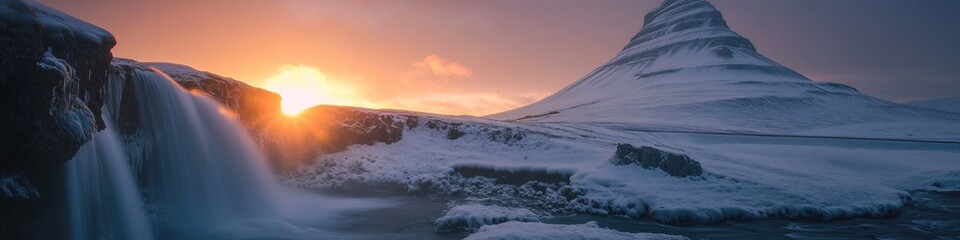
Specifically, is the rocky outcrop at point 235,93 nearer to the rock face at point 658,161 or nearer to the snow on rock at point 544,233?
the snow on rock at point 544,233

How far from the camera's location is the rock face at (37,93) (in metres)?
10.3

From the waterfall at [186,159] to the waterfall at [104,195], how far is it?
1.76 m

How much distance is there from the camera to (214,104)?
22.3 m

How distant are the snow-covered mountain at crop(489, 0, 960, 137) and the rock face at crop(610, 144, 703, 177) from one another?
47394mm

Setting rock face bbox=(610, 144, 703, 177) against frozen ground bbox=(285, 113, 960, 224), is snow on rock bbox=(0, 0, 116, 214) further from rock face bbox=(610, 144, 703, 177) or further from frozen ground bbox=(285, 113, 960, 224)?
rock face bbox=(610, 144, 703, 177)

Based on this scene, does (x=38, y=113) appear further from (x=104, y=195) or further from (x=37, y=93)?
(x=104, y=195)

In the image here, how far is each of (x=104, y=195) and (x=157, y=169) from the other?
3.99 meters

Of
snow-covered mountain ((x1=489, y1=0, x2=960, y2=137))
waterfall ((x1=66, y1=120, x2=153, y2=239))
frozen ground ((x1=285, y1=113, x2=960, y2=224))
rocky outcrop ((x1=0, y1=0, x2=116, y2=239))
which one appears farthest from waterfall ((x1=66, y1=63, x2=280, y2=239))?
snow-covered mountain ((x1=489, y1=0, x2=960, y2=137))

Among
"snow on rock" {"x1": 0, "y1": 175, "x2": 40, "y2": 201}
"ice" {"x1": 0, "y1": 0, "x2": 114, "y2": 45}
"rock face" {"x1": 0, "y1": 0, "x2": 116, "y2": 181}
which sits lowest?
Answer: "snow on rock" {"x1": 0, "y1": 175, "x2": 40, "y2": 201}

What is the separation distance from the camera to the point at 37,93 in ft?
34.8

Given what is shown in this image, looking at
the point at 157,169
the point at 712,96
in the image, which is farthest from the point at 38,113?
the point at 712,96

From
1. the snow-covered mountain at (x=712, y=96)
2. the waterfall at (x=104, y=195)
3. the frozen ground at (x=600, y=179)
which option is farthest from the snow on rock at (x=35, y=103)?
the snow-covered mountain at (x=712, y=96)

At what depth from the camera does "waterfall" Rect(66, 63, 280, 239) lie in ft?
44.1

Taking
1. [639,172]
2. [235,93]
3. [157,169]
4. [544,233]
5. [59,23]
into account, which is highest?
[59,23]
